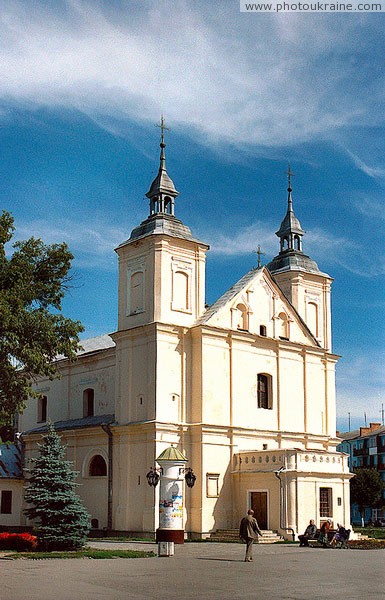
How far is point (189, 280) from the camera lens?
43.3m

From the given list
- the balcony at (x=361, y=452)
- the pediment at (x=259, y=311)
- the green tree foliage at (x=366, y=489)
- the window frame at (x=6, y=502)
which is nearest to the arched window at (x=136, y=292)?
the pediment at (x=259, y=311)

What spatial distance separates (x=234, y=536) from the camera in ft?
Answer: 129

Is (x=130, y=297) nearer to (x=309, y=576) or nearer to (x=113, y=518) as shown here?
(x=113, y=518)

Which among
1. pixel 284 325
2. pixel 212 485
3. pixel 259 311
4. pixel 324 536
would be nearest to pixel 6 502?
pixel 212 485

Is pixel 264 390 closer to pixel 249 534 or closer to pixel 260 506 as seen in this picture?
pixel 260 506

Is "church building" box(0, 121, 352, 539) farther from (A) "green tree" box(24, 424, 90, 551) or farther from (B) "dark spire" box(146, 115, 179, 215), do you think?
(A) "green tree" box(24, 424, 90, 551)

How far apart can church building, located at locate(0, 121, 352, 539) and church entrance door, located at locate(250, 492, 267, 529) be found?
0.08 metres

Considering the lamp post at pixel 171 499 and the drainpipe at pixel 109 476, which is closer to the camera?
the lamp post at pixel 171 499

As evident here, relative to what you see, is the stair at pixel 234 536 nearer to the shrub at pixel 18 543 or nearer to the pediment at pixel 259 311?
the pediment at pixel 259 311

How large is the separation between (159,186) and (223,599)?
32296mm

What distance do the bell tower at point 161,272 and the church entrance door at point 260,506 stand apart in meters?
9.15

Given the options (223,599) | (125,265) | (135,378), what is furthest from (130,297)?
(223,599)

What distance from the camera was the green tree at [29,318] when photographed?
31578 millimetres

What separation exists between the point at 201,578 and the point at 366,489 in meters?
59.8
